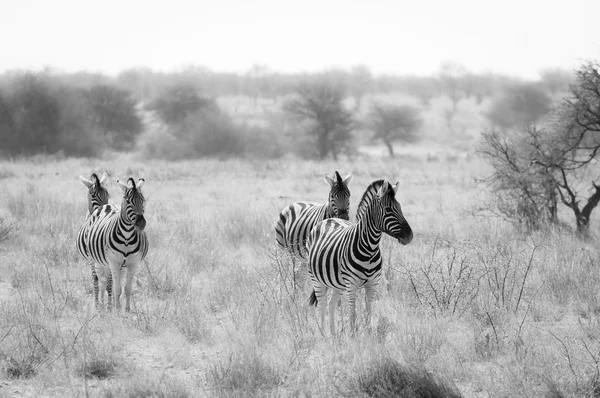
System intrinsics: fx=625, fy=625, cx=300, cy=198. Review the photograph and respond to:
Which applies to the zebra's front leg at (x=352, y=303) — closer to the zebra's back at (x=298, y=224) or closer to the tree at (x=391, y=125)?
the zebra's back at (x=298, y=224)

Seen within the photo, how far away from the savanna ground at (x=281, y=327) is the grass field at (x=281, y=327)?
0.02m

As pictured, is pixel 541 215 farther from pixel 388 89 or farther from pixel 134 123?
pixel 388 89

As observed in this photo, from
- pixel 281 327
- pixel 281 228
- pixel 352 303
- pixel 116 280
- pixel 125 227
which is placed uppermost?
pixel 125 227

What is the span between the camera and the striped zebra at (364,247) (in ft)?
18.7

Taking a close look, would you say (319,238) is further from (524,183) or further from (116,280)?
(524,183)

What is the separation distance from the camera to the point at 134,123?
147 ft

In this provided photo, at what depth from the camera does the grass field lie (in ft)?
17.1

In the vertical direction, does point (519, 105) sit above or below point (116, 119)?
above

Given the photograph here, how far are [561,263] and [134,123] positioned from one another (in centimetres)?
3966

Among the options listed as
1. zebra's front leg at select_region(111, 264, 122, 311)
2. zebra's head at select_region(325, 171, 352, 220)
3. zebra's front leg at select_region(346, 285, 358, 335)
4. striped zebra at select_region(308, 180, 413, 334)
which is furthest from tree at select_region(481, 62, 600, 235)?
zebra's front leg at select_region(111, 264, 122, 311)

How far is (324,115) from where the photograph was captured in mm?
42312

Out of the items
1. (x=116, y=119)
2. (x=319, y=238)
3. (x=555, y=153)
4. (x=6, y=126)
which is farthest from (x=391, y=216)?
(x=116, y=119)

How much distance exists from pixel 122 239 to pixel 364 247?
2.86 meters

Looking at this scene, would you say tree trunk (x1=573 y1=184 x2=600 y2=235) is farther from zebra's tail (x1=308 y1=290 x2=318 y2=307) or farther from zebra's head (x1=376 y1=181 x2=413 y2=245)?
zebra's head (x1=376 y1=181 x2=413 y2=245)
